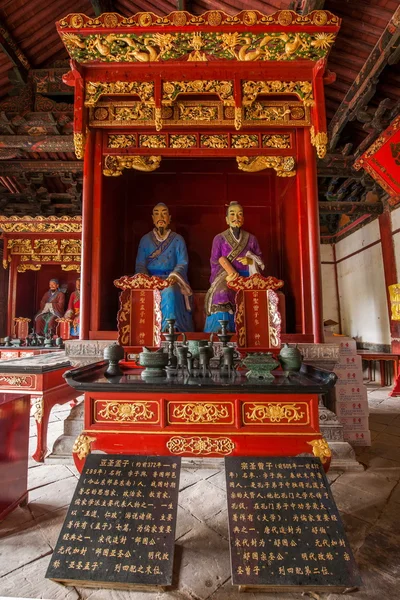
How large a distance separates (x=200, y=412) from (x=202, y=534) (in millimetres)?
786

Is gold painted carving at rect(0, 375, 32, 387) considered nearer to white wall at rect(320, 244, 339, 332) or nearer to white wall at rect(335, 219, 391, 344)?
white wall at rect(335, 219, 391, 344)

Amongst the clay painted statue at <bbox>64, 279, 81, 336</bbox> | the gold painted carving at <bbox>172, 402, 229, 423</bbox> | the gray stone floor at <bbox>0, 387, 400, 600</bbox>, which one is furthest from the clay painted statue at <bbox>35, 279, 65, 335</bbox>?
the gold painted carving at <bbox>172, 402, 229, 423</bbox>

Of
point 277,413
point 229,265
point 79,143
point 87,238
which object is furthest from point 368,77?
point 277,413

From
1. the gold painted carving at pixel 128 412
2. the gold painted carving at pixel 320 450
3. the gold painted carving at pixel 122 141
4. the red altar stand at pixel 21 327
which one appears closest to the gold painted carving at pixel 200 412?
the gold painted carving at pixel 128 412

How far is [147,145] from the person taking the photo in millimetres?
3389

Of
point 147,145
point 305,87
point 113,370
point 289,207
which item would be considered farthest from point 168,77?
point 113,370

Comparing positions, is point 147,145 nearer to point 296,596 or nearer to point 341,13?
point 341,13

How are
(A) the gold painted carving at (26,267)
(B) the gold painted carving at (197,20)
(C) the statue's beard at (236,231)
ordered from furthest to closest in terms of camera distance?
(A) the gold painted carving at (26,267), (C) the statue's beard at (236,231), (B) the gold painted carving at (197,20)

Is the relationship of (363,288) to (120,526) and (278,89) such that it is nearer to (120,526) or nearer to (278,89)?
(278,89)

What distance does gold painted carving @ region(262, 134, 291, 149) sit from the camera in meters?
3.39

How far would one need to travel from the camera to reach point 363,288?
27.6 ft

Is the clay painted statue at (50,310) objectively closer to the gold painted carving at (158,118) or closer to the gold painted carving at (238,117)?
the gold painted carving at (158,118)

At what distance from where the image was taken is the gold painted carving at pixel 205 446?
165cm

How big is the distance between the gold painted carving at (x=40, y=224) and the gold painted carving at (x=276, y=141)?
573cm
